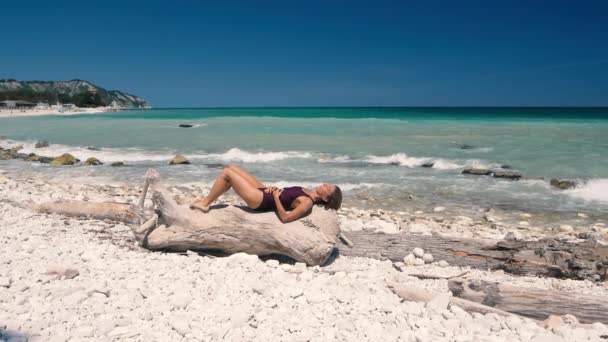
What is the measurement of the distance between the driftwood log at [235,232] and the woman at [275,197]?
0.43 ft

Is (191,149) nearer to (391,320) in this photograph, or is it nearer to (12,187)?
(12,187)

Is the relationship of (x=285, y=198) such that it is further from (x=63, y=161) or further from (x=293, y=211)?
(x=63, y=161)

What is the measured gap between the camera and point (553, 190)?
13.6 m

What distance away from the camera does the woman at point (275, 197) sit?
6.04m

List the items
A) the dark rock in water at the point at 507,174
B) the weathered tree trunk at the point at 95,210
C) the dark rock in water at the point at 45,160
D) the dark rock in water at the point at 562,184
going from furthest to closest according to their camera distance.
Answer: the dark rock in water at the point at 45,160
the dark rock in water at the point at 507,174
the dark rock in water at the point at 562,184
the weathered tree trunk at the point at 95,210

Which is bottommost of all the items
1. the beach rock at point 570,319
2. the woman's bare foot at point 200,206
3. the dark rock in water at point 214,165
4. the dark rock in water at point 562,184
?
the dark rock in water at point 214,165

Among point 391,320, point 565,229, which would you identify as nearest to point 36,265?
point 391,320

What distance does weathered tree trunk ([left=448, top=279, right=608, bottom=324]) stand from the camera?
4.52 meters

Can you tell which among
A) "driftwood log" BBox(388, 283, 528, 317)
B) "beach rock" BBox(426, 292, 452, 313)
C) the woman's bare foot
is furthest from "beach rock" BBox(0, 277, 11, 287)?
"beach rock" BBox(426, 292, 452, 313)

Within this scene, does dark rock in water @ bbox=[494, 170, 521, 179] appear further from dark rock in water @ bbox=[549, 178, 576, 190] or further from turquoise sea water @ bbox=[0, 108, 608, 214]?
dark rock in water @ bbox=[549, 178, 576, 190]

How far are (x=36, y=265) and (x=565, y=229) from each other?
10.1 m

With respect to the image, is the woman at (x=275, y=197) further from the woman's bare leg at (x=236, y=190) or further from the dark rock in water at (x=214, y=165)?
the dark rock in water at (x=214, y=165)

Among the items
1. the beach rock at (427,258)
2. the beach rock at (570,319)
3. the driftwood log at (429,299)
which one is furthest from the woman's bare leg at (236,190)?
the beach rock at (570,319)

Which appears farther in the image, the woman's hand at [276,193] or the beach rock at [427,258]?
the beach rock at [427,258]
